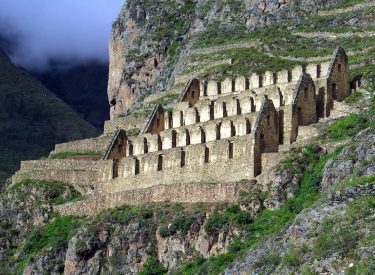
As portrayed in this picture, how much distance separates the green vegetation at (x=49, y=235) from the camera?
83.5 metres

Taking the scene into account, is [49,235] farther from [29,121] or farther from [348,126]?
[29,121]

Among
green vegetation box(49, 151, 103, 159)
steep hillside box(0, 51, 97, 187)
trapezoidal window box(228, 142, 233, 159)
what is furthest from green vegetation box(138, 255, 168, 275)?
steep hillside box(0, 51, 97, 187)

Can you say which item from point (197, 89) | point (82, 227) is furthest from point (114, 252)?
point (197, 89)

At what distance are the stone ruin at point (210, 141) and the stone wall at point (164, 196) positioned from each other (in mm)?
59

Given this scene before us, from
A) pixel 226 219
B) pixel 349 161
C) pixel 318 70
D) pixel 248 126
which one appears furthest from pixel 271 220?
pixel 318 70

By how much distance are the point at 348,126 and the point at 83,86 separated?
11787 centimetres

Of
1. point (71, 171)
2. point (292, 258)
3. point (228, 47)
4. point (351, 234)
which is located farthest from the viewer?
point (228, 47)

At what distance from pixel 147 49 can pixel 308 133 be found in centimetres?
5722

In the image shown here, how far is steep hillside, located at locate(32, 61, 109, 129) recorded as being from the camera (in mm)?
184750

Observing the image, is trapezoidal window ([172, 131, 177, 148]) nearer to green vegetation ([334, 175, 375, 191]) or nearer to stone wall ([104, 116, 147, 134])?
stone wall ([104, 116, 147, 134])

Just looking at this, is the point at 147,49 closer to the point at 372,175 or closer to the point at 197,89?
the point at 197,89

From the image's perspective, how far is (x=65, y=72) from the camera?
191 m

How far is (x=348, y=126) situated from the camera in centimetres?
7400

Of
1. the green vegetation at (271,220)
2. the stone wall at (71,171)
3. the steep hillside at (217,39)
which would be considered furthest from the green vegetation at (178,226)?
the steep hillside at (217,39)
